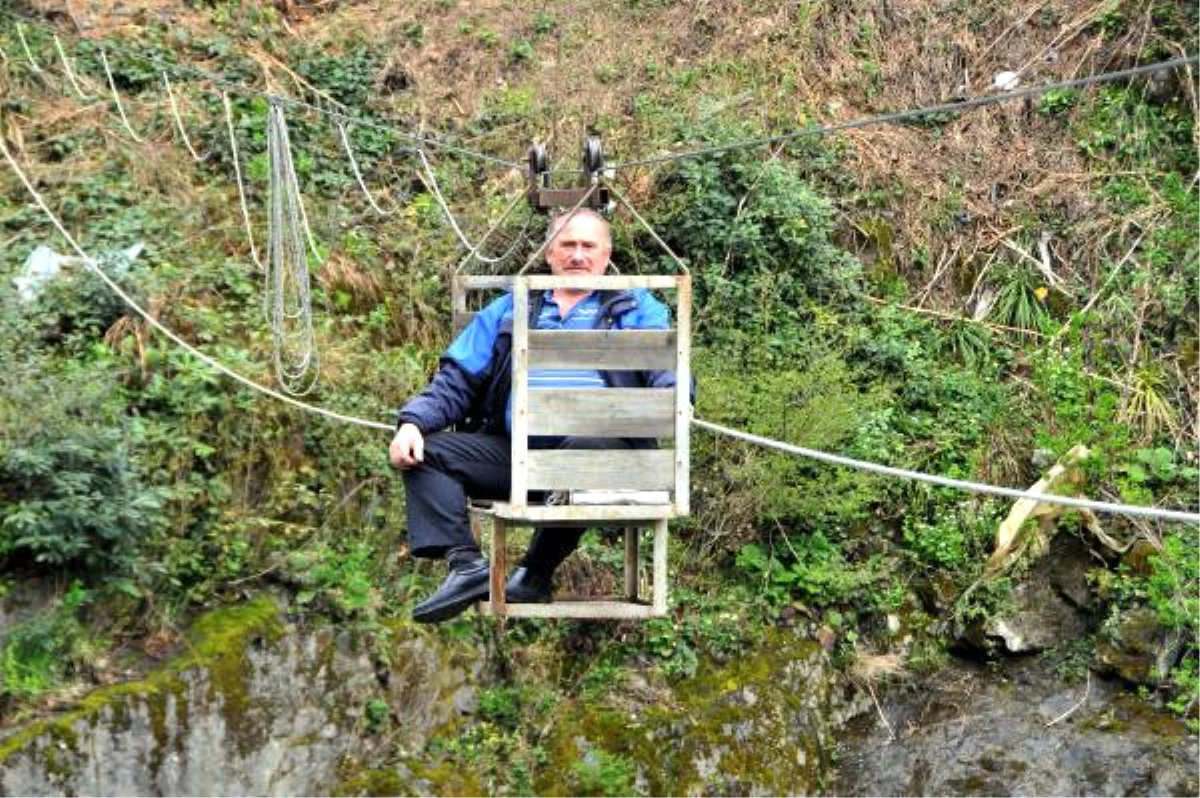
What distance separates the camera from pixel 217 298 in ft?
29.4

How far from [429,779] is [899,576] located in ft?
8.89

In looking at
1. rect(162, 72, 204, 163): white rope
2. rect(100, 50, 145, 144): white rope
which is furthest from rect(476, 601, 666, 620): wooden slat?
rect(100, 50, 145, 144): white rope

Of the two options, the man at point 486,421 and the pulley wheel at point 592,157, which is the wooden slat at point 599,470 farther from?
the pulley wheel at point 592,157

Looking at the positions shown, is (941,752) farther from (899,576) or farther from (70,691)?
(70,691)

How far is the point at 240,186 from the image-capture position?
8.86 metres

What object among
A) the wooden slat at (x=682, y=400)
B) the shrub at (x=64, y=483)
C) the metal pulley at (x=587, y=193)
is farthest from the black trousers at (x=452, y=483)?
the shrub at (x=64, y=483)

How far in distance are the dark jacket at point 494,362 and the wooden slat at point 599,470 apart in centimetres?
25

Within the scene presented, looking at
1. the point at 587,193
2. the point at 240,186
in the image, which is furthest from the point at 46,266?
the point at 587,193

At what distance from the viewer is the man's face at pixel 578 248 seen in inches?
212

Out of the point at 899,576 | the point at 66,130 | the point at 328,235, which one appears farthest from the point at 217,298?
the point at 899,576

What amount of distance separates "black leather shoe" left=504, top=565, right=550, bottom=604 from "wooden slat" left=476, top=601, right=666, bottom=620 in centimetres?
10

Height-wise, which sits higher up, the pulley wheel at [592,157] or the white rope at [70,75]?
the white rope at [70,75]

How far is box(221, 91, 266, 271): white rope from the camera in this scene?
8.96m

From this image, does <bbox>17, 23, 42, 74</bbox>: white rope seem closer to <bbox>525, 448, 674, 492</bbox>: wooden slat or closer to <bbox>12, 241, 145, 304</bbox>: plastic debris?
<bbox>12, 241, 145, 304</bbox>: plastic debris
